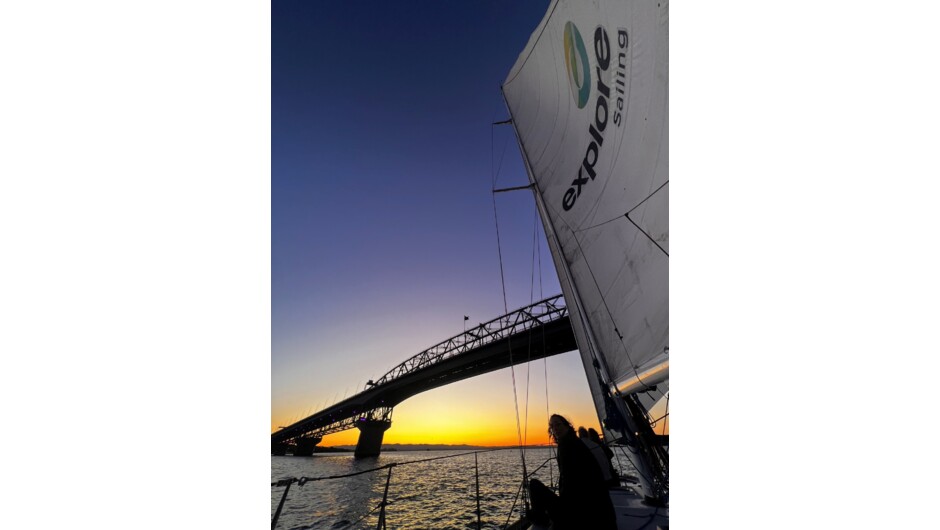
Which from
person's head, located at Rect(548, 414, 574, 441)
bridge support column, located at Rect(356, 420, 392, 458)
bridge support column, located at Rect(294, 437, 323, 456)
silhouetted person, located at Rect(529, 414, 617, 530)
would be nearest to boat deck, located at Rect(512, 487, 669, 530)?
silhouetted person, located at Rect(529, 414, 617, 530)

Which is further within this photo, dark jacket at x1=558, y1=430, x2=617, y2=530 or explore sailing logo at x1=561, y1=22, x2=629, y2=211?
explore sailing logo at x1=561, y1=22, x2=629, y2=211

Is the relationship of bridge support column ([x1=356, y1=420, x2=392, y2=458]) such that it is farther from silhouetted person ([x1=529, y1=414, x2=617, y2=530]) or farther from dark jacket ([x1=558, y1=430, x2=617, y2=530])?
dark jacket ([x1=558, y1=430, x2=617, y2=530])

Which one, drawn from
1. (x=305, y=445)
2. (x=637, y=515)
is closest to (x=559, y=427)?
(x=637, y=515)

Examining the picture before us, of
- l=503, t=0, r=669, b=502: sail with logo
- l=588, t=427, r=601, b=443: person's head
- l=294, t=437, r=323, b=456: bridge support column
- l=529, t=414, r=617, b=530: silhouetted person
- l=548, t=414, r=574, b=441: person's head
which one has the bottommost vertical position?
l=294, t=437, r=323, b=456: bridge support column

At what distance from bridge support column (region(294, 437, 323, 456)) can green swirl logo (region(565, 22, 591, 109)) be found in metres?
60.1

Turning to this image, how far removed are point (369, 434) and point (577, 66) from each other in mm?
45380

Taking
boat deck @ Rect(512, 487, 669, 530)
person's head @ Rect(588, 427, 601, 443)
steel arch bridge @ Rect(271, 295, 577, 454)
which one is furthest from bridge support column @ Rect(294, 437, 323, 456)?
boat deck @ Rect(512, 487, 669, 530)

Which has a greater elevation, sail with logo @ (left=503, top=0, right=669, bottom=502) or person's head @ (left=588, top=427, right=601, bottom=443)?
sail with logo @ (left=503, top=0, right=669, bottom=502)

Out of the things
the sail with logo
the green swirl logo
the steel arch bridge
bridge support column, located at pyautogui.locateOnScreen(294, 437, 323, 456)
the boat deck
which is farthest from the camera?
bridge support column, located at pyautogui.locateOnScreen(294, 437, 323, 456)

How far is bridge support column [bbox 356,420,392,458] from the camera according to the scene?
134 ft

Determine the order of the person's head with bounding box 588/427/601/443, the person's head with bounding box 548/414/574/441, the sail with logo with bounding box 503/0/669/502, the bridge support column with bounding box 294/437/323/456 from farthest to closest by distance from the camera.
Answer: the bridge support column with bounding box 294/437/323/456
the person's head with bounding box 588/427/601/443
the sail with logo with bounding box 503/0/669/502
the person's head with bounding box 548/414/574/441

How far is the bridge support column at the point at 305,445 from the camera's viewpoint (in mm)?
51375
